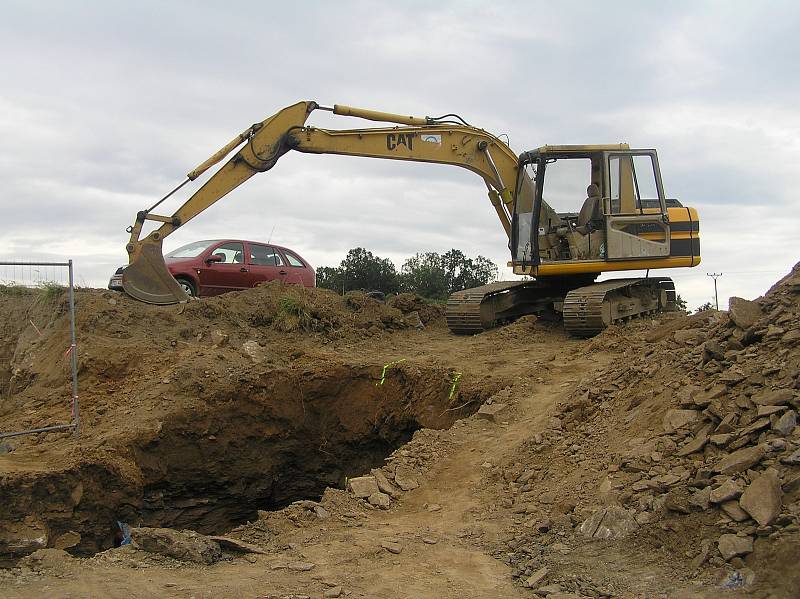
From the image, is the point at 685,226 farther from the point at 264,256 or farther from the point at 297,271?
the point at 264,256

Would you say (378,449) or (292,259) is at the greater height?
(292,259)

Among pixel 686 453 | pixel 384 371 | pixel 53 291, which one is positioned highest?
pixel 53 291

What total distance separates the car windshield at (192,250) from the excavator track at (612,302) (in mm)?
6504

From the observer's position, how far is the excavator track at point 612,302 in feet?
40.1

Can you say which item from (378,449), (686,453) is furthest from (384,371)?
(686,453)

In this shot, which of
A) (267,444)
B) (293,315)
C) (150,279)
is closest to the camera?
(267,444)

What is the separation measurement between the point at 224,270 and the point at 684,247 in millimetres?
8075

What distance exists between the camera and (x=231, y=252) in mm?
14773

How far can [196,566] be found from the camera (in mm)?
6082

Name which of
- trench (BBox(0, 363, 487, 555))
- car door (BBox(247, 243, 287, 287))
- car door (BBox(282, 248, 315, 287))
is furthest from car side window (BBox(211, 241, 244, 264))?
trench (BBox(0, 363, 487, 555))

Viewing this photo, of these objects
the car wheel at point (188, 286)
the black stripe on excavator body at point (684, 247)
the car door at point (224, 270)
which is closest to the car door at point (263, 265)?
the car door at point (224, 270)

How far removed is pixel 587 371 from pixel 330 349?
4288 mm

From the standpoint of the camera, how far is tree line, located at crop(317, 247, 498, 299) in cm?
2486

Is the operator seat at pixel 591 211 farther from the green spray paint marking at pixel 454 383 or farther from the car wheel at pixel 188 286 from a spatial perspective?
the car wheel at pixel 188 286
